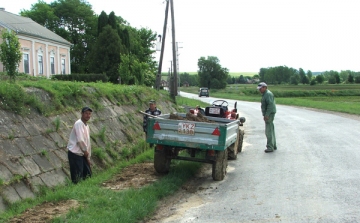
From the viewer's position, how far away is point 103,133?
11125mm

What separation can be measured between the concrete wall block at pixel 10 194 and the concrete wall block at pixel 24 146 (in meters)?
1.07

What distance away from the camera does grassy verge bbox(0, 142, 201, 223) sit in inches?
234

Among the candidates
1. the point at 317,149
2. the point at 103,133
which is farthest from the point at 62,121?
the point at 317,149

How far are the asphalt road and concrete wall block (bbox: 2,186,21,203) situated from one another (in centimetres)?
256

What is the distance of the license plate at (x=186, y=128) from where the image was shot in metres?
8.36

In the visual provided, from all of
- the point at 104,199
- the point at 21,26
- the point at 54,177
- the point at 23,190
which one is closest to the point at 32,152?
the point at 54,177

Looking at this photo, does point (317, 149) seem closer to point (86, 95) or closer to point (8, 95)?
point (86, 95)

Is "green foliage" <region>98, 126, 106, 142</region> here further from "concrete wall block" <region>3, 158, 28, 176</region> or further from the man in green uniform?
the man in green uniform

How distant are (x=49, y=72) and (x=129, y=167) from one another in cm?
3372

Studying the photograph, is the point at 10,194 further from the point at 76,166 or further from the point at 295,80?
the point at 295,80

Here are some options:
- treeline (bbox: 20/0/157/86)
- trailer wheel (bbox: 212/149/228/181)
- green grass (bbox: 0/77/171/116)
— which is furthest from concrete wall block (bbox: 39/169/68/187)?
treeline (bbox: 20/0/157/86)

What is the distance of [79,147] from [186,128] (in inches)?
85.1

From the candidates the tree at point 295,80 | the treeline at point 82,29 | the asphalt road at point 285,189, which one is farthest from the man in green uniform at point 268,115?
the tree at point 295,80

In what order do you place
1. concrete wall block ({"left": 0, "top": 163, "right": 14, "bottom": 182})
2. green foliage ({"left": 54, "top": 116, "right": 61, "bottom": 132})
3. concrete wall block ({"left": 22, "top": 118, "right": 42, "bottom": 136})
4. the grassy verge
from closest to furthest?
the grassy verge < concrete wall block ({"left": 0, "top": 163, "right": 14, "bottom": 182}) < concrete wall block ({"left": 22, "top": 118, "right": 42, "bottom": 136}) < green foliage ({"left": 54, "top": 116, "right": 61, "bottom": 132})
